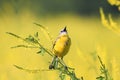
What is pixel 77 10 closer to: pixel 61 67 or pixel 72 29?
pixel 72 29

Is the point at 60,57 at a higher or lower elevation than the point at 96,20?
lower

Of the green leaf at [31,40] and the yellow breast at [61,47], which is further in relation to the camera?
the yellow breast at [61,47]

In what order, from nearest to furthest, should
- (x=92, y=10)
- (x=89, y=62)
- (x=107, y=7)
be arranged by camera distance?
(x=89, y=62) → (x=107, y=7) → (x=92, y=10)

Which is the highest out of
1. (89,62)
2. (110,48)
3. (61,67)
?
(110,48)

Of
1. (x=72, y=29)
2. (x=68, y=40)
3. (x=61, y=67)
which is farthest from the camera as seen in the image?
(x=72, y=29)

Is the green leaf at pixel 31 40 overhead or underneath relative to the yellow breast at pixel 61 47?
underneath

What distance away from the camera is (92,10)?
18.5 meters

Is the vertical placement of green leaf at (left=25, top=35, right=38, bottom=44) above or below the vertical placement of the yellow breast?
below

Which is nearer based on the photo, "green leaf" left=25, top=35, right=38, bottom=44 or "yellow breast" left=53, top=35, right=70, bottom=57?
"green leaf" left=25, top=35, right=38, bottom=44

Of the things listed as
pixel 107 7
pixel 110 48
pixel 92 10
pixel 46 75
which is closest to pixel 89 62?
pixel 46 75

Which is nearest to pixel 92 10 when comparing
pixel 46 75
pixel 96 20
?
pixel 96 20

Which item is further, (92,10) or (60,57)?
(92,10)

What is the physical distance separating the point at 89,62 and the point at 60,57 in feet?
3.31

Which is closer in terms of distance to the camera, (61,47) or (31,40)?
(31,40)
